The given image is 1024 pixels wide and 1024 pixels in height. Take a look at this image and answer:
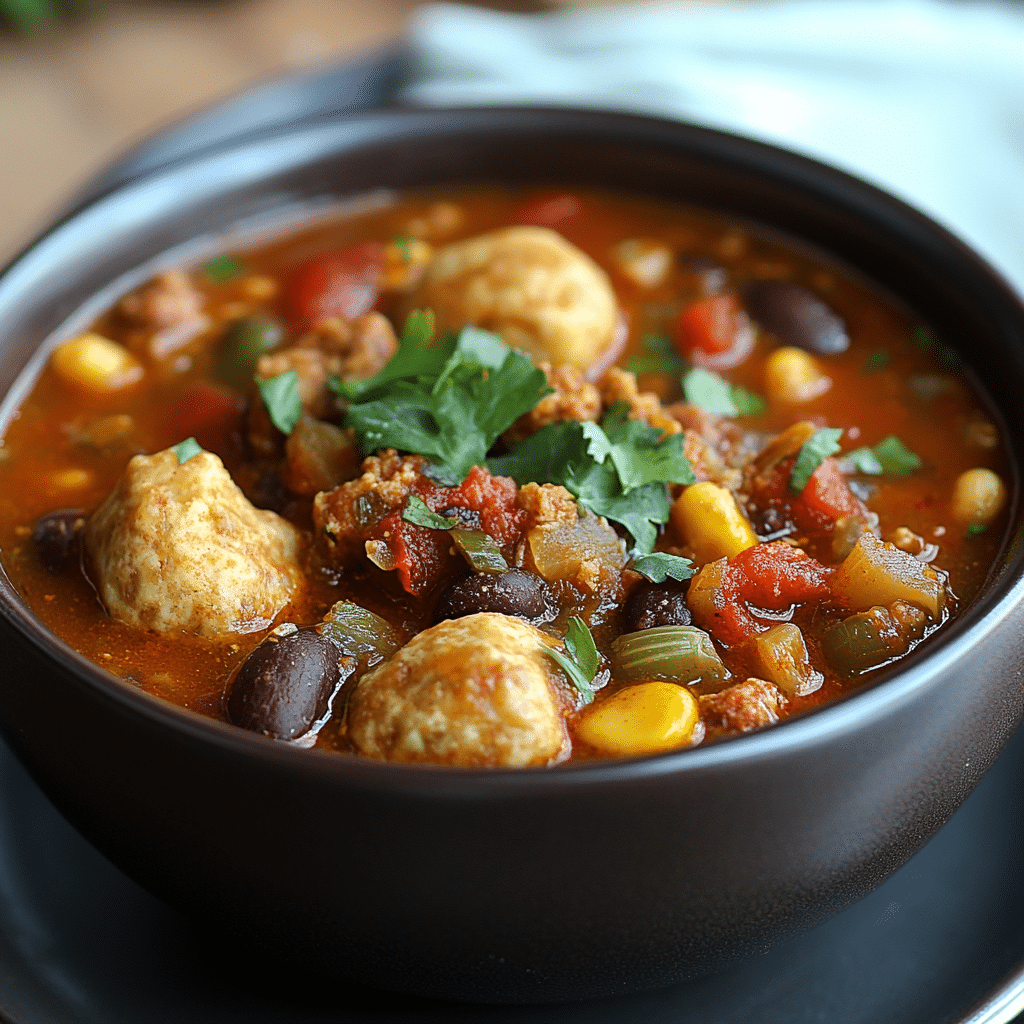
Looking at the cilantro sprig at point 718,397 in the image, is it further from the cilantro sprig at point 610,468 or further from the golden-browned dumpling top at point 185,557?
the golden-browned dumpling top at point 185,557

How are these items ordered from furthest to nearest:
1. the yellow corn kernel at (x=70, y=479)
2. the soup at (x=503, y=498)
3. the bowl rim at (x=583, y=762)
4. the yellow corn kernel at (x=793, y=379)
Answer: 1. the yellow corn kernel at (x=793, y=379)
2. the yellow corn kernel at (x=70, y=479)
3. the soup at (x=503, y=498)
4. the bowl rim at (x=583, y=762)

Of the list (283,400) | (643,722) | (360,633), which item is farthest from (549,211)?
(643,722)

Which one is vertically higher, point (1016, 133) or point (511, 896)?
point (1016, 133)

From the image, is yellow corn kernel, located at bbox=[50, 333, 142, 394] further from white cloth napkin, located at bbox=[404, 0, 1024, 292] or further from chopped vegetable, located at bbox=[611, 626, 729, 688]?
white cloth napkin, located at bbox=[404, 0, 1024, 292]

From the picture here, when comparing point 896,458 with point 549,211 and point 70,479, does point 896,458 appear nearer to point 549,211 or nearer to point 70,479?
point 549,211

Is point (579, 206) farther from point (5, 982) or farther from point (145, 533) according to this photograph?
point (5, 982)

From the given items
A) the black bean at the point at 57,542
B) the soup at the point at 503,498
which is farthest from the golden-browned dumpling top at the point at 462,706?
the black bean at the point at 57,542

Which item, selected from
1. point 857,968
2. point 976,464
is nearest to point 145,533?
point 857,968
